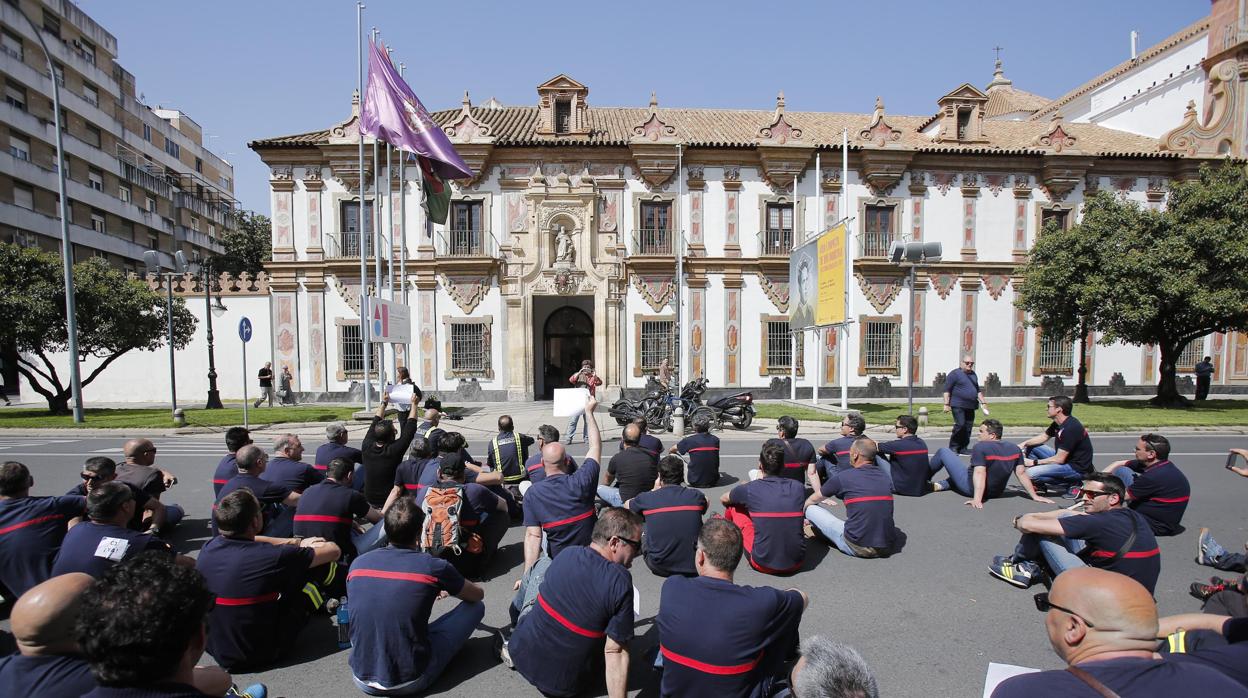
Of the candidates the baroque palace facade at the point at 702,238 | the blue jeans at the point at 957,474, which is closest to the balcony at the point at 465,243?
the baroque palace facade at the point at 702,238

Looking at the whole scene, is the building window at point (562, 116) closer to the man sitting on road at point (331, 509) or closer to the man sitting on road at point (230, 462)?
the man sitting on road at point (230, 462)

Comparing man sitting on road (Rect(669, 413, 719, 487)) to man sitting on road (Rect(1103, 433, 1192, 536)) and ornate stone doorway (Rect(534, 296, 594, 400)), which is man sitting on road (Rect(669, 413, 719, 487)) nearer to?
man sitting on road (Rect(1103, 433, 1192, 536))

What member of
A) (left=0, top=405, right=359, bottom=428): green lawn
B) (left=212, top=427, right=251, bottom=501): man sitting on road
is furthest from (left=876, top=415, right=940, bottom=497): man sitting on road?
(left=0, top=405, right=359, bottom=428): green lawn

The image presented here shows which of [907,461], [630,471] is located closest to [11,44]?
[630,471]

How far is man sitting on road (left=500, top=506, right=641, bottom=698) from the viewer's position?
3316mm

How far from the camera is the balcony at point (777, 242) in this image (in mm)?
23594

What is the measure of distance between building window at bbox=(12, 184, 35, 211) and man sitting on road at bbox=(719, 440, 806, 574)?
4267cm

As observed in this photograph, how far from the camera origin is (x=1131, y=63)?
30.2m

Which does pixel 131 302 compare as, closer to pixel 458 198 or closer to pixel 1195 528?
pixel 458 198

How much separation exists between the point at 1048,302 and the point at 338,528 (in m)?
23.0

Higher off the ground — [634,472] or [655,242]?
[655,242]

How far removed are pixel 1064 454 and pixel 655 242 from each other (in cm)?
1701

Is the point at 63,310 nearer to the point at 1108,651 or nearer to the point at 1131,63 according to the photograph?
the point at 1108,651

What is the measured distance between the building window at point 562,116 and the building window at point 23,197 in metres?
30.1
